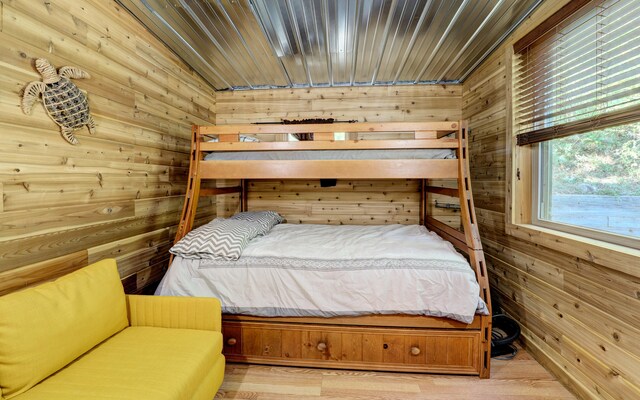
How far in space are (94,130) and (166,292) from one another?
1.11 metres

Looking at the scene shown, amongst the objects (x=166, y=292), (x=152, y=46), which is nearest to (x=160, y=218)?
(x=166, y=292)

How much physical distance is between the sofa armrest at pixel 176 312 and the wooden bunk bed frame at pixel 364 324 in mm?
346

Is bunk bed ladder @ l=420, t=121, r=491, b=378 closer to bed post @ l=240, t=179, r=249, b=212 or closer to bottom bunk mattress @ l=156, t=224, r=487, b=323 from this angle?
bottom bunk mattress @ l=156, t=224, r=487, b=323

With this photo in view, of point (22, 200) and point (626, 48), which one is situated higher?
point (626, 48)

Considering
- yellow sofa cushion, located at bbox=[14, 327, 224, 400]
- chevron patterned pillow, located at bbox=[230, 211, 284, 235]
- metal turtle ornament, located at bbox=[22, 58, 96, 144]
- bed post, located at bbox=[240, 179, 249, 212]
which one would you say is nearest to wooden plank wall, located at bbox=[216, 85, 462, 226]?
bed post, located at bbox=[240, 179, 249, 212]

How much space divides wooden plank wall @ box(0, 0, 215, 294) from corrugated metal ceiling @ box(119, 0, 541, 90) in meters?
0.37

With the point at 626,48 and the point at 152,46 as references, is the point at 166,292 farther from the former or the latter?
the point at 626,48

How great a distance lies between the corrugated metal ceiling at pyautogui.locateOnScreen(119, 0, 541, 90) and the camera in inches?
72.0

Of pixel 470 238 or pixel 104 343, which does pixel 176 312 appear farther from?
pixel 470 238

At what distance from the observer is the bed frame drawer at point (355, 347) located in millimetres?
1723

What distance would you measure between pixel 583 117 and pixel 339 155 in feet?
4.85

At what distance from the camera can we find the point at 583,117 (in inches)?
62.6

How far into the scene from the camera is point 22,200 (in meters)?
1.31

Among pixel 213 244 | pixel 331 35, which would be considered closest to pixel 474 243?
pixel 213 244
